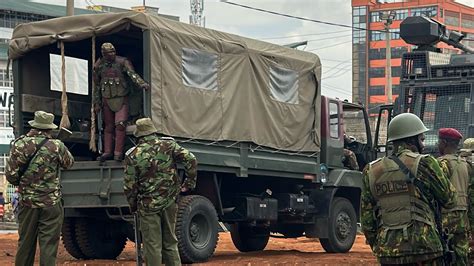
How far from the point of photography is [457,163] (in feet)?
29.8

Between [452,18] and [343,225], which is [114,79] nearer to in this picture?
[343,225]

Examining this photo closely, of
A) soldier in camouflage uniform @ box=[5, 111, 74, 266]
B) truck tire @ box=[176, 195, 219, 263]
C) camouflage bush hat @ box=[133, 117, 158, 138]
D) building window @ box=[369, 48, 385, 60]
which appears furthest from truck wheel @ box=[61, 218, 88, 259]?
building window @ box=[369, 48, 385, 60]

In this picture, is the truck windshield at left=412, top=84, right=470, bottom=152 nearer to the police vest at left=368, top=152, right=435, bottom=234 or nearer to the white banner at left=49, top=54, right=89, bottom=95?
the white banner at left=49, top=54, right=89, bottom=95

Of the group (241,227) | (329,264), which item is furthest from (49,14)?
(329,264)

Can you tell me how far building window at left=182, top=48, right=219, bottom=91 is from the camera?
518 inches

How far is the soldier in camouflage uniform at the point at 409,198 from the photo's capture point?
6.54 meters

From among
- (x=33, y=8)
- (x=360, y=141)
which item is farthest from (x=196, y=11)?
(x=360, y=141)

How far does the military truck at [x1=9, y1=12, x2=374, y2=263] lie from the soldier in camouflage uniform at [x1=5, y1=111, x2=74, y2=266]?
6.56ft

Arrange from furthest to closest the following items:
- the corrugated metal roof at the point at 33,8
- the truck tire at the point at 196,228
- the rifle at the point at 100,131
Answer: the corrugated metal roof at the point at 33,8 → the rifle at the point at 100,131 → the truck tire at the point at 196,228

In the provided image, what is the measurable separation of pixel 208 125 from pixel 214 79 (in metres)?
0.71

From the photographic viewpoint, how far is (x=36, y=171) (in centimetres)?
1034

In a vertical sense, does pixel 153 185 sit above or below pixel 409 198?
below

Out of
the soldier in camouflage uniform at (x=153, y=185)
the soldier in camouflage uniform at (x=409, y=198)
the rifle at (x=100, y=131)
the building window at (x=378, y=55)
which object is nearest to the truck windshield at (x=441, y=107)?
the rifle at (x=100, y=131)

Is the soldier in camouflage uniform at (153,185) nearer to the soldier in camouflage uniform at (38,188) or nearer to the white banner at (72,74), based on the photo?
the soldier in camouflage uniform at (38,188)
